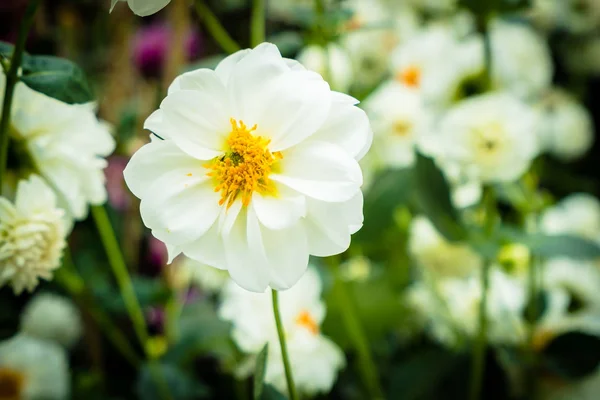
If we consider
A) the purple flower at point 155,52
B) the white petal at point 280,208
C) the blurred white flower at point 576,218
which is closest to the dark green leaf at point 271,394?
the white petal at point 280,208

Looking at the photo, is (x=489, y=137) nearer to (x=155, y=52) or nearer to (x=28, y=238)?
(x=28, y=238)

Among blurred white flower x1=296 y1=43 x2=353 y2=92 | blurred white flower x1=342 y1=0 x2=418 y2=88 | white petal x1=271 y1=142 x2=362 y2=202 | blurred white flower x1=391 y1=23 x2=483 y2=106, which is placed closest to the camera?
white petal x1=271 y1=142 x2=362 y2=202

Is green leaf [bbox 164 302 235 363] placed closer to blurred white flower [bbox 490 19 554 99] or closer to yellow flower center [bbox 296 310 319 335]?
yellow flower center [bbox 296 310 319 335]

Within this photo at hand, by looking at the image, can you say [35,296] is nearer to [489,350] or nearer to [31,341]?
[31,341]

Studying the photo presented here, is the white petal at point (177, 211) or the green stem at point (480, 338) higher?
the white petal at point (177, 211)

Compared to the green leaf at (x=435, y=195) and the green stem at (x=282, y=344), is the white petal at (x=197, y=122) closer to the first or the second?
the green stem at (x=282, y=344)

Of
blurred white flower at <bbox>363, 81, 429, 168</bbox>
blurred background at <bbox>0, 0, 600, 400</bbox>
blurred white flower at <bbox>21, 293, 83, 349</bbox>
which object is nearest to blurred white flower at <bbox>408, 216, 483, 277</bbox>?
blurred background at <bbox>0, 0, 600, 400</bbox>
